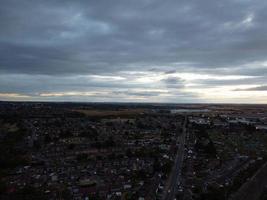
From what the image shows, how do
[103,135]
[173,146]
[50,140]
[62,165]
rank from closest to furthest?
[62,165] < [173,146] < [50,140] < [103,135]

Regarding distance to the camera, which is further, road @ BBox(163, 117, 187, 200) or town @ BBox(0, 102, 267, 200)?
town @ BBox(0, 102, 267, 200)

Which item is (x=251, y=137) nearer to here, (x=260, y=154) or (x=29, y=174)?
(x=260, y=154)

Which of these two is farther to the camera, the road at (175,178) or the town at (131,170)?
the town at (131,170)

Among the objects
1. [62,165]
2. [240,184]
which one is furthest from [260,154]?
[62,165]

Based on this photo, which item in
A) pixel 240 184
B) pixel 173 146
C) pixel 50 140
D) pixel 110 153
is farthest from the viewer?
pixel 50 140

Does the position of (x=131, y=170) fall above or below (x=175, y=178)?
below

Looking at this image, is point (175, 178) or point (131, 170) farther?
point (131, 170)

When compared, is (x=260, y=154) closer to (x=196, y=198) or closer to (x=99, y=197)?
(x=196, y=198)

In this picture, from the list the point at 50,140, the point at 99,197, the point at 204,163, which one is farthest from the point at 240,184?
the point at 50,140

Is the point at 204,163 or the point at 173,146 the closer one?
the point at 204,163
